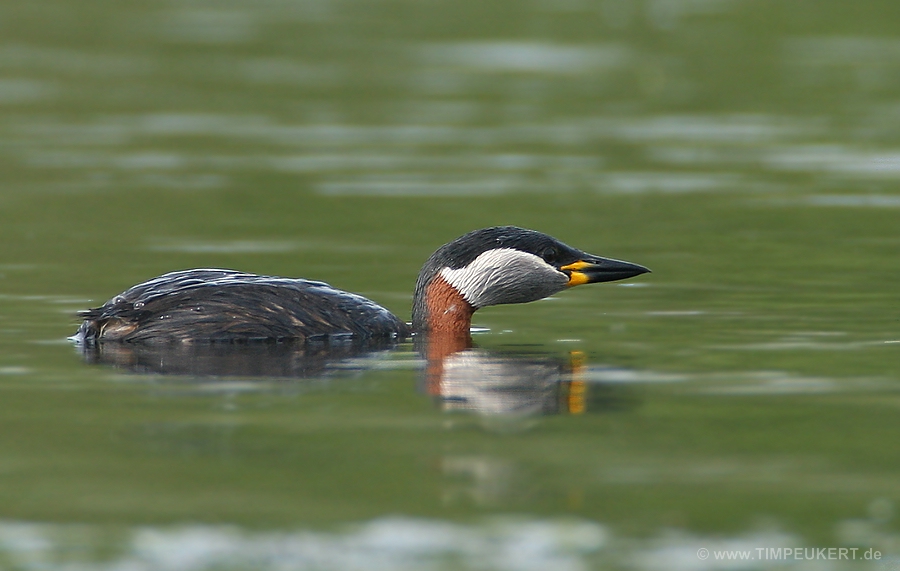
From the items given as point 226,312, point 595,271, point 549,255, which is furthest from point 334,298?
point 595,271

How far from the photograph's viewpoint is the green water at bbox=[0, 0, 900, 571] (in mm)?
6367

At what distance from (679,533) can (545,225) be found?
935 centimetres

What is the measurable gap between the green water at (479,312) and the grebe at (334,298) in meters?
0.30

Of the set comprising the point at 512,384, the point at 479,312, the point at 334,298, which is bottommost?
the point at 512,384

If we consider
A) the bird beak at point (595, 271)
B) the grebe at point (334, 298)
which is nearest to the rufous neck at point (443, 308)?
the grebe at point (334, 298)

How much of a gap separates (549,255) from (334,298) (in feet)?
4.80

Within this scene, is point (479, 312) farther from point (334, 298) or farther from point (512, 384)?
point (512, 384)

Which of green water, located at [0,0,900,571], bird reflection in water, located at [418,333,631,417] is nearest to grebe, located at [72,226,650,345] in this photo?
green water, located at [0,0,900,571]

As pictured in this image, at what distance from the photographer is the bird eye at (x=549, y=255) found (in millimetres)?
11172

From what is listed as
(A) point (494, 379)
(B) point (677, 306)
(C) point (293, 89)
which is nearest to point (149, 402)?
(A) point (494, 379)

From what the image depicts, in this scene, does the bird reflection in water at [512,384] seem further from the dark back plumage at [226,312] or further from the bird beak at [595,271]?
the bird beak at [595,271]

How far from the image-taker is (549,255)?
11.2 metres

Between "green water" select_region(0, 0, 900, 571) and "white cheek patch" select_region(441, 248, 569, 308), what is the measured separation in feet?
0.80

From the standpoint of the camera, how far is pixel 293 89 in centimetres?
2603
